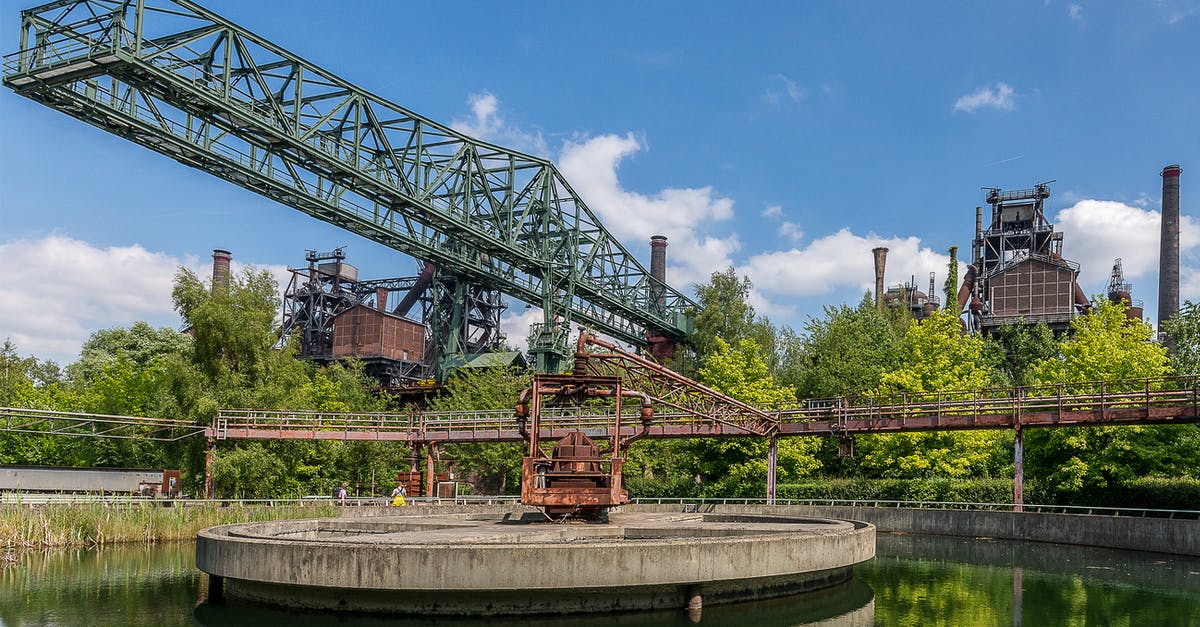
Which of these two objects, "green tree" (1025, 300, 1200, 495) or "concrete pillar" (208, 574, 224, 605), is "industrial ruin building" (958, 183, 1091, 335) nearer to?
"green tree" (1025, 300, 1200, 495)

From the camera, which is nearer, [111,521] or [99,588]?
[99,588]

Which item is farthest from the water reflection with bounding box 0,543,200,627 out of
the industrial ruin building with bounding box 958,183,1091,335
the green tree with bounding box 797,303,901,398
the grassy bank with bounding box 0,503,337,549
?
the industrial ruin building with bounding box 958,183,1091,335

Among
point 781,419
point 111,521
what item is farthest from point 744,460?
point 111,521

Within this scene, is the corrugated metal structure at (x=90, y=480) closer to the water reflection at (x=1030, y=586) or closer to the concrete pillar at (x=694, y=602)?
the concrete pillar at (x=694, y=602)

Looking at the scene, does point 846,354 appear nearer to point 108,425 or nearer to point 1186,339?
point 1186,339

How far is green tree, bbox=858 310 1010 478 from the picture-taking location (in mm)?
45188

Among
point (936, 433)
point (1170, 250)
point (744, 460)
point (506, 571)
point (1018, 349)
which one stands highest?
point (1170, 250)

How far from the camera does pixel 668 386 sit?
113 ft

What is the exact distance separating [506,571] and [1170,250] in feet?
272

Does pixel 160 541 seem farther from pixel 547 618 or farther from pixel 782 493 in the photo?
pixel 782 493

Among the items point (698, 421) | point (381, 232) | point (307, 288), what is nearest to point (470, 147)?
point (381, 232)

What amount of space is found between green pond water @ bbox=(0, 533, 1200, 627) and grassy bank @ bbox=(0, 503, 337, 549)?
42.5 inches

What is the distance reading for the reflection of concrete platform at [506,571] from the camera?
52.4ft

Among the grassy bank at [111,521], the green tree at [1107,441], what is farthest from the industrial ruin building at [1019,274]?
the grassy bank at [111,521]
